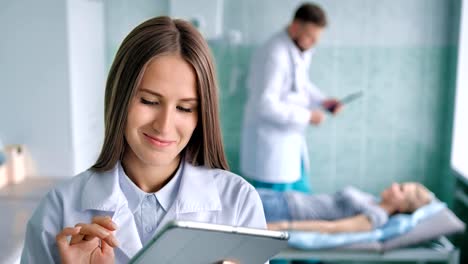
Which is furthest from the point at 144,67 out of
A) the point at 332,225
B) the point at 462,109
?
the point at 462,109

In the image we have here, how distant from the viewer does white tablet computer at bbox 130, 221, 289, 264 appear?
25.2 inches

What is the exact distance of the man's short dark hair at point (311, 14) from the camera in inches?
94.1

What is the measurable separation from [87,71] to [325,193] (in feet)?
3.91

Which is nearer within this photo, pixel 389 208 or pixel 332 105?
pixel 389 208

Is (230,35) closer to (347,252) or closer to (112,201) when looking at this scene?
(347,252)

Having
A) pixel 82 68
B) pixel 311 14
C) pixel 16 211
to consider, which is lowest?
pixel 16 211

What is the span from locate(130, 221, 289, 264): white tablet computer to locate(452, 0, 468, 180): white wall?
203 centimetres

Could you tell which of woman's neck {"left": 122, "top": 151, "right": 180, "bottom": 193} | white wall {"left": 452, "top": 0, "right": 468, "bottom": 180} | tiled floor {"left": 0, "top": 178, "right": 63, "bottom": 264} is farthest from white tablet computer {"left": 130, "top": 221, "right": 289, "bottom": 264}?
white wall {"left": 452, "top": 0, "right": 468, "bottom": 180}

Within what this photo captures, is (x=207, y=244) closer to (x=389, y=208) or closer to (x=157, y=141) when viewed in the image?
(x=157, y=141)

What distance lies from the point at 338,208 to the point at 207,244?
1.83 m

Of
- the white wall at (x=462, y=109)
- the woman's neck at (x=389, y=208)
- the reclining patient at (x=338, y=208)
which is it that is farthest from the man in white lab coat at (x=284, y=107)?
the white wall at (x=462, y=109)

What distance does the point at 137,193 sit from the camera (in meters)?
0.85

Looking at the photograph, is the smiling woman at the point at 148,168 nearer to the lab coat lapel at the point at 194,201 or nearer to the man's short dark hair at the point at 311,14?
the lab coat lapel at the point at 194,201

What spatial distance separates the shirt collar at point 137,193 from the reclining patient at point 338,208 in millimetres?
1518
